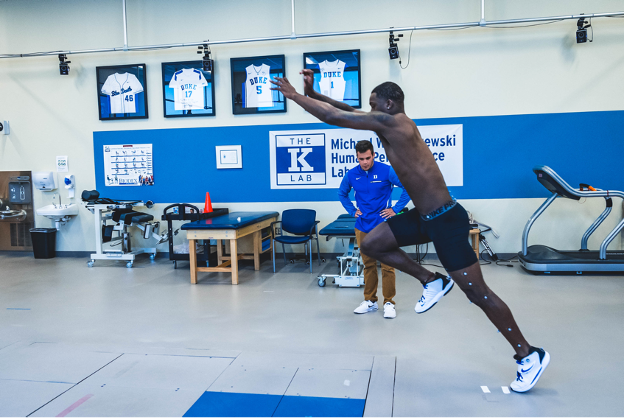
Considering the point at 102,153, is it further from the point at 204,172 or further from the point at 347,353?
the point at 347,353

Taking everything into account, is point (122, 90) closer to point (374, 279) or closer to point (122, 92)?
point (122, 92)

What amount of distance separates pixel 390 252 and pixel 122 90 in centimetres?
610

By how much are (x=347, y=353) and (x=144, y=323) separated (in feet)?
6.25

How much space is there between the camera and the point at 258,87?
691 centimetres

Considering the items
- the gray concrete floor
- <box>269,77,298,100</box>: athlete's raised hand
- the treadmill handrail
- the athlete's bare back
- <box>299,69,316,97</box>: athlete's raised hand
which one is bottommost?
the gray concrete floor

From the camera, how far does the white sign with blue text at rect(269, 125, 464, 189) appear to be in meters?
6.59

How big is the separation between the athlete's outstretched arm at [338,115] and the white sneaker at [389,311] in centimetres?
201

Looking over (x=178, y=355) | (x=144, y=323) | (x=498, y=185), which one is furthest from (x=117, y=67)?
(x=498, y=185)

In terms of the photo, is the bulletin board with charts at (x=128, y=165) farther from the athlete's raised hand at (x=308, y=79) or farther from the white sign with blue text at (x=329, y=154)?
the athlete's raised hand at (x=308, y=79)

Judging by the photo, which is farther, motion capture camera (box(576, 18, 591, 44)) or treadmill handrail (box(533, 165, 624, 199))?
motion capture camera (box(576, 18, 591, 44))

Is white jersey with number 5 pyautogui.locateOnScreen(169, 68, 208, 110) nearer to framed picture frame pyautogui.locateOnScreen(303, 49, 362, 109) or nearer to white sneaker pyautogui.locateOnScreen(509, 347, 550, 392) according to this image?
framed picture frame pyautogui.locateOnScreen(303, 49, 362, 109)

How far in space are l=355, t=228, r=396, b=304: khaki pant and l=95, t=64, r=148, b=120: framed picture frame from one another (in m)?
4.83

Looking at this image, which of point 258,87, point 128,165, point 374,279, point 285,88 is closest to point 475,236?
point 374,279

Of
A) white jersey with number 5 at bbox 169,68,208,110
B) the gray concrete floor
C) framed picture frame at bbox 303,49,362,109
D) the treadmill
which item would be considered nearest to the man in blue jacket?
the gray concrete floor
